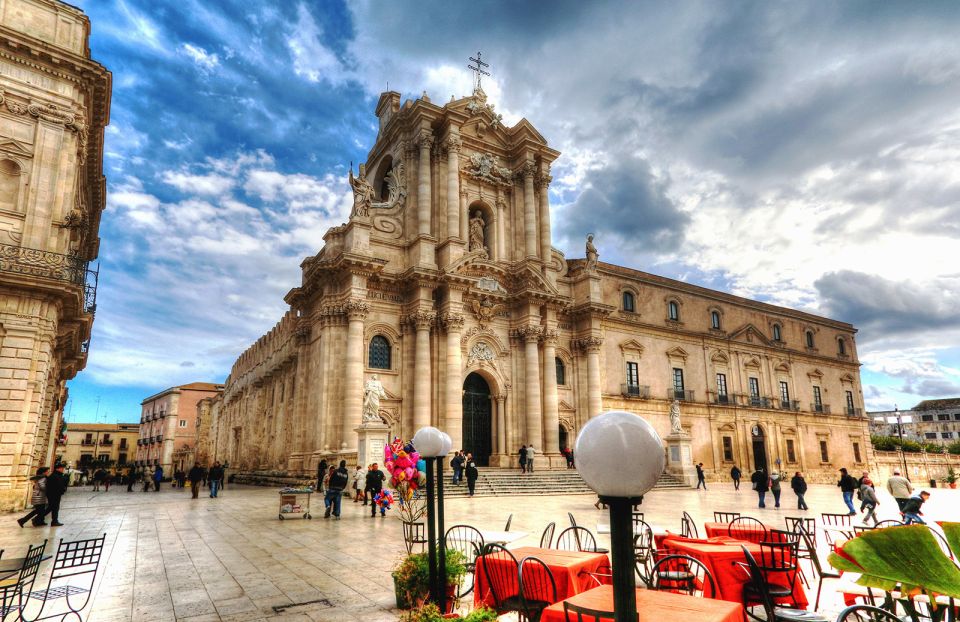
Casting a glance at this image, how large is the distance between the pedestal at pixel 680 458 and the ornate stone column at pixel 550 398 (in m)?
5.67

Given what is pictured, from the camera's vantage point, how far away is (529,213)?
3212 cm

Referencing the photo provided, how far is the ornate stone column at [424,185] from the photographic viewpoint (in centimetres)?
2853

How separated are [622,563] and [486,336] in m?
26.8

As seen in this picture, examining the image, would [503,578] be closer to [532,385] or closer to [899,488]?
[899,488]

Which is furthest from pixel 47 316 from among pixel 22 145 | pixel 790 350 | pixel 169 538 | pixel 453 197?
pixel 790 350

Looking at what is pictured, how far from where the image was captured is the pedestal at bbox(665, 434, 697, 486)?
28656 mm

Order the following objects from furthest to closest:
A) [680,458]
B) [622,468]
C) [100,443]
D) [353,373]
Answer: [100,443]
[680,458]
[353,373]
[622,468]

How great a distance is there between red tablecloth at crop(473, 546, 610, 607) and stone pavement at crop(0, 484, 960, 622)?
1092 mm

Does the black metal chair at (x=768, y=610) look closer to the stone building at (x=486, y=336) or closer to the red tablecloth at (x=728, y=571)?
the red tablecloth at (x=728, y=571)

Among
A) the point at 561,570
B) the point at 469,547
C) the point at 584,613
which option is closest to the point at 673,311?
the point at 469,547

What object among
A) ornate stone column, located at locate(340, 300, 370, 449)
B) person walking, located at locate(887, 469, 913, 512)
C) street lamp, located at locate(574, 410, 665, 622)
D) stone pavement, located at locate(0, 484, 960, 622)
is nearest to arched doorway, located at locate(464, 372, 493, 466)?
ornate stone column, located at locate(340, 300, 370, 449)

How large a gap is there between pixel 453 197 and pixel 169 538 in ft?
69.0

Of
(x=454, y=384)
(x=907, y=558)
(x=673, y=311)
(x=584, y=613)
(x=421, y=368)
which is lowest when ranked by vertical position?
(x=584, y=613)

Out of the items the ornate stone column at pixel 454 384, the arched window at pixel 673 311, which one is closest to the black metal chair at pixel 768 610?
the ornate stone column at pixel 454 384
